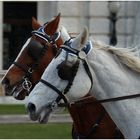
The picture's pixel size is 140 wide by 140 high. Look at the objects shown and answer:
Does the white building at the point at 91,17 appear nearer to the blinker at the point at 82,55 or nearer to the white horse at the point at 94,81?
the white horse at the point at 94,81

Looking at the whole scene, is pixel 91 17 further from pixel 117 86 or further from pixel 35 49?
pixel 117 86

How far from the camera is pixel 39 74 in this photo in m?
6.66

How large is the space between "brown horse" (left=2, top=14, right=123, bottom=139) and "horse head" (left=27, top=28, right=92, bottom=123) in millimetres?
1243

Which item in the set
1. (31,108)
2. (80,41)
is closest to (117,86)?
(80,41)

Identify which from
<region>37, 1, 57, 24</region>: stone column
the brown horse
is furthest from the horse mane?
<region>37, 1, 57, 24</region>: stone column

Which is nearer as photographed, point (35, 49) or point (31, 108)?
point (31, 108)

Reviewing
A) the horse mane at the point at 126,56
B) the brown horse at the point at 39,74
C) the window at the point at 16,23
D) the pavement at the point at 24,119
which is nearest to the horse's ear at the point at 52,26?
the brown horse at the point at 39,74

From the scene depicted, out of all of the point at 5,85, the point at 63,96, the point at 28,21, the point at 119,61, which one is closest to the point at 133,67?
the point at 119,61

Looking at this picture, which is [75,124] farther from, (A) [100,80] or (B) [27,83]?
(A) [100,80]

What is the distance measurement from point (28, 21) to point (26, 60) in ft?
52.4

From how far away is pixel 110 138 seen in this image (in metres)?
6.46

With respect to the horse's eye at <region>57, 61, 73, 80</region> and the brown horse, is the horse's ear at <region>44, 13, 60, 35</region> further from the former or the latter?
the horse's eye at <region>57, 61, 73, 80</region>

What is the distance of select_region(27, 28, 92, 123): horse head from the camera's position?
16.9 ft

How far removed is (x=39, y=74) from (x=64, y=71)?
1567 millimetres
